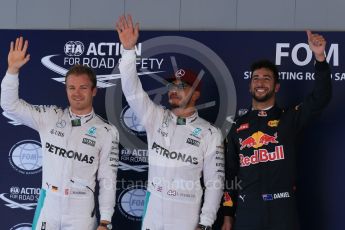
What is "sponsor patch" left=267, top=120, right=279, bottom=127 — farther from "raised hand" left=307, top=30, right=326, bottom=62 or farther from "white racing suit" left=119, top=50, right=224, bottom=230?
"raised hand" left=307, top=30, right=326, bottom=62

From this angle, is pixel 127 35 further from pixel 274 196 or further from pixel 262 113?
pixel 274 196

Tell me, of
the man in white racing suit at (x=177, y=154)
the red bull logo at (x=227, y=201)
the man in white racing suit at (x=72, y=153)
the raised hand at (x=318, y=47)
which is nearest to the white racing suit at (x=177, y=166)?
the man in white racing suit at (x=177, y=154)

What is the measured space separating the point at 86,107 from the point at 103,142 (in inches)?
8.9

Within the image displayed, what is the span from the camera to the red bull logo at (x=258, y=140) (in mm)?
2965

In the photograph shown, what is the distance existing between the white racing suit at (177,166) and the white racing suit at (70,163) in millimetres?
231

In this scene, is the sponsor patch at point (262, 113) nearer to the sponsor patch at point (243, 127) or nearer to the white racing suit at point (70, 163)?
the sponsor patch at point (243, 127)

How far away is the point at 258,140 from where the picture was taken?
2986 mm

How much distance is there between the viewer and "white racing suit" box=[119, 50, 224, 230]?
115 inches

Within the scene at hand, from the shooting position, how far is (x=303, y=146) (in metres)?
3.38
